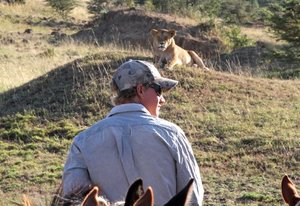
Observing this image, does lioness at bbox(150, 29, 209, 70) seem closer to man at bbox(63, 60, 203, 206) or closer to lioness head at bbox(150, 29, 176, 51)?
lioness head at bbox(150, 29, 176, 51)

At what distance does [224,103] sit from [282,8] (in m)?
11.7

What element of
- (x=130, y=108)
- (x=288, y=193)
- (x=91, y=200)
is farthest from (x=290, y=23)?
(x=91, y=200)

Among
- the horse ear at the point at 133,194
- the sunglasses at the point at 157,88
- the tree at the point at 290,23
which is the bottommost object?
the tree at the point at 290,23

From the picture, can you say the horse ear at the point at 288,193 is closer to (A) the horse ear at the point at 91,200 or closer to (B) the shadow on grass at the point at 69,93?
(A) the horse ear at the point at 91,200

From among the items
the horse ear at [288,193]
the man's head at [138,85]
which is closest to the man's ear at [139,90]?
the man's head at [138,85]

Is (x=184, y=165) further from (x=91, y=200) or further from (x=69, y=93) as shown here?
(x=69, y=93)

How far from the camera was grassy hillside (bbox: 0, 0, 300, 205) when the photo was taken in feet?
30.4

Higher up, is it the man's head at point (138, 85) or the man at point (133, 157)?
the man's head at point (138, 85)

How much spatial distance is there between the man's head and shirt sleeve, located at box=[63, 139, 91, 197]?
47 centimetres

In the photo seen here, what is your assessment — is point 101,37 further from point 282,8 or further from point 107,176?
point 107,176

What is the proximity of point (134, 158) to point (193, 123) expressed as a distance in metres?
7.99

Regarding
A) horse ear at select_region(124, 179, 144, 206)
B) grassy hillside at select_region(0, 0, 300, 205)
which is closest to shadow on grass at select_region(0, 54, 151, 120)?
grassy hillside at select_region(0, 0, 300, 205)

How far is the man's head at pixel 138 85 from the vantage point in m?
4.18

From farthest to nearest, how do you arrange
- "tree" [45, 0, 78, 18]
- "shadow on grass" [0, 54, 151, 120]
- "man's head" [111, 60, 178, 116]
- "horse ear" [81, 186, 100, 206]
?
"tree" [45, 0, 78, 18] → "shadow on grass" [0, 54, 151, 120] → "man's head" [111, 60, 178, 116] → "horse ear" [81, 186, 100, 206]
